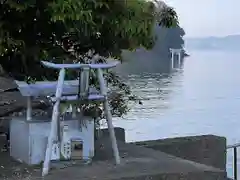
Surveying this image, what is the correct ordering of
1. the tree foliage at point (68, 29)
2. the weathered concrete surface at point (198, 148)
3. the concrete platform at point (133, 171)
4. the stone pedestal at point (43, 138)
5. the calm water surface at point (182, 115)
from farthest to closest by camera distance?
1. the calm water surface at point (182, 115)
2. the weathered concrete surface at point (198, 148)
3. the stone pedestal at point (43, 138)
4. the tree foliage at point (68, 29)
5. the concrete platform at point (133, 171)

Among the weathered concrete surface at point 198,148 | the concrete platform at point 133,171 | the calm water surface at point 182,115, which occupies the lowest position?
the calm water surface at point 182,115

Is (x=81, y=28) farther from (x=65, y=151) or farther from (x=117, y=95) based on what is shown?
(x=117, y=95)

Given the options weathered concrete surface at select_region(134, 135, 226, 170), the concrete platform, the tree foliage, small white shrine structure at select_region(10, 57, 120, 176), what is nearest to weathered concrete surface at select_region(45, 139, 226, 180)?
the concrete platform

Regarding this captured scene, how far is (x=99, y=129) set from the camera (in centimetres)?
820

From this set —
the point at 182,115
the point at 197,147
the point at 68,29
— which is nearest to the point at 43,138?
the point at 68,29

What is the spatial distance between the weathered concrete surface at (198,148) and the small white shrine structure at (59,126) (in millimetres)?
2513

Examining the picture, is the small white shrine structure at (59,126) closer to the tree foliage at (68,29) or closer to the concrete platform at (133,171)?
the concrete platform at (133,171)

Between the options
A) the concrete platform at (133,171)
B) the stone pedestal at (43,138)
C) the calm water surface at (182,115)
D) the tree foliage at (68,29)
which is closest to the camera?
the concrete platform at (133,171)

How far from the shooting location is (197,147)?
9102 mm

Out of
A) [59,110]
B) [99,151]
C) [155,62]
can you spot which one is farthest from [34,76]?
[155,62]

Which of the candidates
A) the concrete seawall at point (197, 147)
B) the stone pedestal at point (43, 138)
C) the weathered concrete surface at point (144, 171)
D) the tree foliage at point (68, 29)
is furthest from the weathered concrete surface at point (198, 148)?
the stone pedestal at point (43, 138)

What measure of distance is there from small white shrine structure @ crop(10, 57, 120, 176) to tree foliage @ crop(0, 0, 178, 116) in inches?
16.2

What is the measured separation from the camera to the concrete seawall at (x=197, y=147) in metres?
8.88

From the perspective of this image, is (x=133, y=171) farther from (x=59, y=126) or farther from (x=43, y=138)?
(x=43, y=138)
